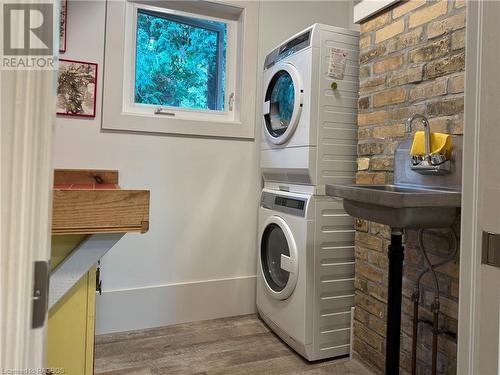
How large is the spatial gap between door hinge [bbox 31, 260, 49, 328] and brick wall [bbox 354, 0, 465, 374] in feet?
4.57

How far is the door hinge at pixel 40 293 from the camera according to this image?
420 millimetres

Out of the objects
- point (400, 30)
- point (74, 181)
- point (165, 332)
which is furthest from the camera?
point (165, 332)

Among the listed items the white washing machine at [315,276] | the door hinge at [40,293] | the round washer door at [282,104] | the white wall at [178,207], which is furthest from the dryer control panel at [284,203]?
the door hinge at [40,293]

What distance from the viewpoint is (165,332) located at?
220cm

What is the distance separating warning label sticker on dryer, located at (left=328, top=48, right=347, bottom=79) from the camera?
6.23 ft

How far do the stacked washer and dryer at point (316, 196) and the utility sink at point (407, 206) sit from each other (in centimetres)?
54

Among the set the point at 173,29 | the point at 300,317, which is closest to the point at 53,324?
the point at 300,317

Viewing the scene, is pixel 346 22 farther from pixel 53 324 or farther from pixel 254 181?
pixel 53 324

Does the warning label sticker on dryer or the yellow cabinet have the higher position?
the warning label sticker on dryer

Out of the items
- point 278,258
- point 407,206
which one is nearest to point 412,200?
point 407,206

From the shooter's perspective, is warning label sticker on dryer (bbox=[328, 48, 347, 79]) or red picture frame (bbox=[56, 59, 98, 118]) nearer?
warning label sticker on dryer (bbox=[328, 48, 347, 79])

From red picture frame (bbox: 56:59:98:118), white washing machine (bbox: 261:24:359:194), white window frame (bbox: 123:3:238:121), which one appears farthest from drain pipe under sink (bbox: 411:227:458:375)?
red picture frame (bbox: 56:59:98:118)

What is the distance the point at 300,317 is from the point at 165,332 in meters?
0.87

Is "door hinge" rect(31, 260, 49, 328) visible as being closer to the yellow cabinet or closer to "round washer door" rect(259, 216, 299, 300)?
the yellow cabinet
